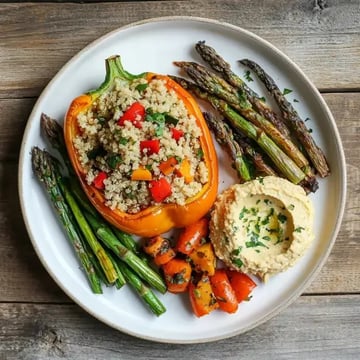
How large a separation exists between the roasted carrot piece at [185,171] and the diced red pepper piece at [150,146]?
118mm

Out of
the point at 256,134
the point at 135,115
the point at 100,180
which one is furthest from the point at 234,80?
the point at 100,180

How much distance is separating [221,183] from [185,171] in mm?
278

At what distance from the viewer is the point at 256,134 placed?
10.1 ft

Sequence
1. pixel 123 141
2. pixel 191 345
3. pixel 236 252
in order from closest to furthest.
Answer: pixel 123 141 → pixel 236 252 → pixel 191 345

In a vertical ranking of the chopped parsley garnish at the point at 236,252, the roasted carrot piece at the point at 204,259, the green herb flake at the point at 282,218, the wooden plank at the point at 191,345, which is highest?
the green herb flake at the point at 282,218

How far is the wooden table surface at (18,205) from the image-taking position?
319 centimetres

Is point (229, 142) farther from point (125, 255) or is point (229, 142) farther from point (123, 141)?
point (125, 255)

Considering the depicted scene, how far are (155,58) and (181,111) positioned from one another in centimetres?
32

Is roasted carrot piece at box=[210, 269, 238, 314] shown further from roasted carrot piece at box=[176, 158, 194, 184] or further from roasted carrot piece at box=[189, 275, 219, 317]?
roasted carrot piece at box=[176, 158, 194, 184]

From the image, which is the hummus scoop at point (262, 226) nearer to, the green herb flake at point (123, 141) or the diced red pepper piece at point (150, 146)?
the diced red pepper piece at point (150, 146)

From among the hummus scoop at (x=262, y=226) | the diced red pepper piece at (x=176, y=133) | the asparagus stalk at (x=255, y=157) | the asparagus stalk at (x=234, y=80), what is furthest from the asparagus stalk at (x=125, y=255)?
the asparagus stalk at (x=234, y=80)

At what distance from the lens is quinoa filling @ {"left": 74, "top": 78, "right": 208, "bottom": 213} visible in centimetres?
289

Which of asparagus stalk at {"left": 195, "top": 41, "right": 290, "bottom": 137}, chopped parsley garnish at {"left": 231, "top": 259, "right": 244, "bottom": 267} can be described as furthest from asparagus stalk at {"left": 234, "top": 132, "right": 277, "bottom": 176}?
chopped parsley garnish at {"left": 231, "top": 259, "right": 244, "bottom": 267}

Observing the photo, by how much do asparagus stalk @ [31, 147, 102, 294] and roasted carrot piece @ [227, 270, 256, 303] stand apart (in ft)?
1.89
